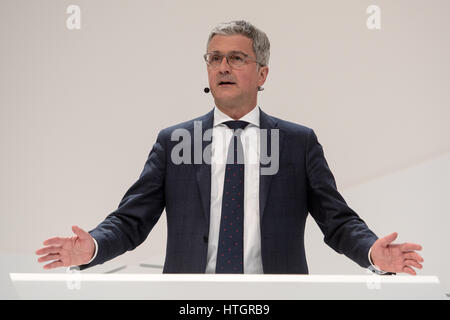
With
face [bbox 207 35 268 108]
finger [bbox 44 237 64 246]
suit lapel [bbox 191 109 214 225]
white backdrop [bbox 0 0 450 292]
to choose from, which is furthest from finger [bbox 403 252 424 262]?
white backdrop [bbox 0 0 450 292]

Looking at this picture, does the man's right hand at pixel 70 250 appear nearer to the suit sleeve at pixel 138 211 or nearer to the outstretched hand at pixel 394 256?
the suit sleeve at pixel 138 211

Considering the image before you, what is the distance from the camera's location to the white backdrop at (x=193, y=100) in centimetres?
247

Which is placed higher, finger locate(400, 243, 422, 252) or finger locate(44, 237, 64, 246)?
finger locate(44, 237, 64, 246)

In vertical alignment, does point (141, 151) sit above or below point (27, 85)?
below

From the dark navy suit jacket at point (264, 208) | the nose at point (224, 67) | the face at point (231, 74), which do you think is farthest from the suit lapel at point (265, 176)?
the nose at point (224, 67)

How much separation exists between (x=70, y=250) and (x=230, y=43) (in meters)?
0.89

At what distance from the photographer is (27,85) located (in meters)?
2.73

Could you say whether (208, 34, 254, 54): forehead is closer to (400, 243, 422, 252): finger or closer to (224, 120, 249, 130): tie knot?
(224, 120, 249, 130): tie knot

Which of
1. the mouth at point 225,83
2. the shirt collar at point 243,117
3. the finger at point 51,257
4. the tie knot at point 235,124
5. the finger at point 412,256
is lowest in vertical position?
the finger at point 412,256

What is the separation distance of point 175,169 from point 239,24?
568mm

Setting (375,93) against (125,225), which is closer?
(125,225)

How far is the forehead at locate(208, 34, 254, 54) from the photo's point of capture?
1809mm

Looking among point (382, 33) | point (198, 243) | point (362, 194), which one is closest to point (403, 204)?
point (362, 194)
